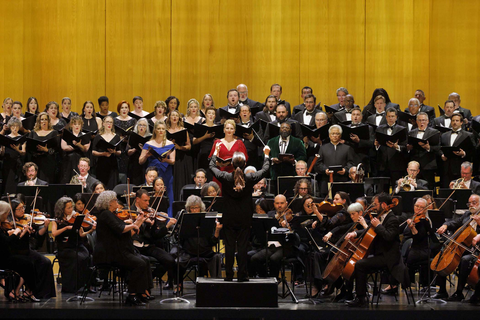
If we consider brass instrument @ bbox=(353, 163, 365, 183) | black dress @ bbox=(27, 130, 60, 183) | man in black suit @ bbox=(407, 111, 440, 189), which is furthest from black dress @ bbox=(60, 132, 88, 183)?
man in black suit @ bbox=(407, 111, 440, 189)

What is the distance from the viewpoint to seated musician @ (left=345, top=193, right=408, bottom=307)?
17.3 ft

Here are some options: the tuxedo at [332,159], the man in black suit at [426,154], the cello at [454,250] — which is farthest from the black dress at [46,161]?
the cello at [454,250]

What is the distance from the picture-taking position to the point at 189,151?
745 centimetres

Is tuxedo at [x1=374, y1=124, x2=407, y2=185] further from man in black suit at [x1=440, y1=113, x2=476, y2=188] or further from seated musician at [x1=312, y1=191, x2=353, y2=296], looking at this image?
seated musician at [x1=312, y1=191, x2=353, y2=296]

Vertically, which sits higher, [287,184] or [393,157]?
[393,157]

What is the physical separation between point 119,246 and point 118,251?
4 cm

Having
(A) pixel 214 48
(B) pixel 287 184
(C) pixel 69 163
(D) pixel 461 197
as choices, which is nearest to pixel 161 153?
(C) pixel 69 163

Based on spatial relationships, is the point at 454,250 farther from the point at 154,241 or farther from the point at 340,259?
the point at 154,241

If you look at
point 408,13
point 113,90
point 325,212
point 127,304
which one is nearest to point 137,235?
point 127,304

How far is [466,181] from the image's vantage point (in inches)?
271

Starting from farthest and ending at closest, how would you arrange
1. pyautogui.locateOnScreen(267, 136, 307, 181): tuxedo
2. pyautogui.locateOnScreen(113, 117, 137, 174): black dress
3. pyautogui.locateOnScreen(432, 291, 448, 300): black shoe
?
pyautogui.locateOnScreen(113, 117, 137, 174): black dress, pyautogui.locateOnScreen(267, 136, 307, 181): tuxedo, pyautogui.locateOnScreen(432, 291, 448, 300): black shoe

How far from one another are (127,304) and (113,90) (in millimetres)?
5871

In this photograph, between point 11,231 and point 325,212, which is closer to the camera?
point 11,231
